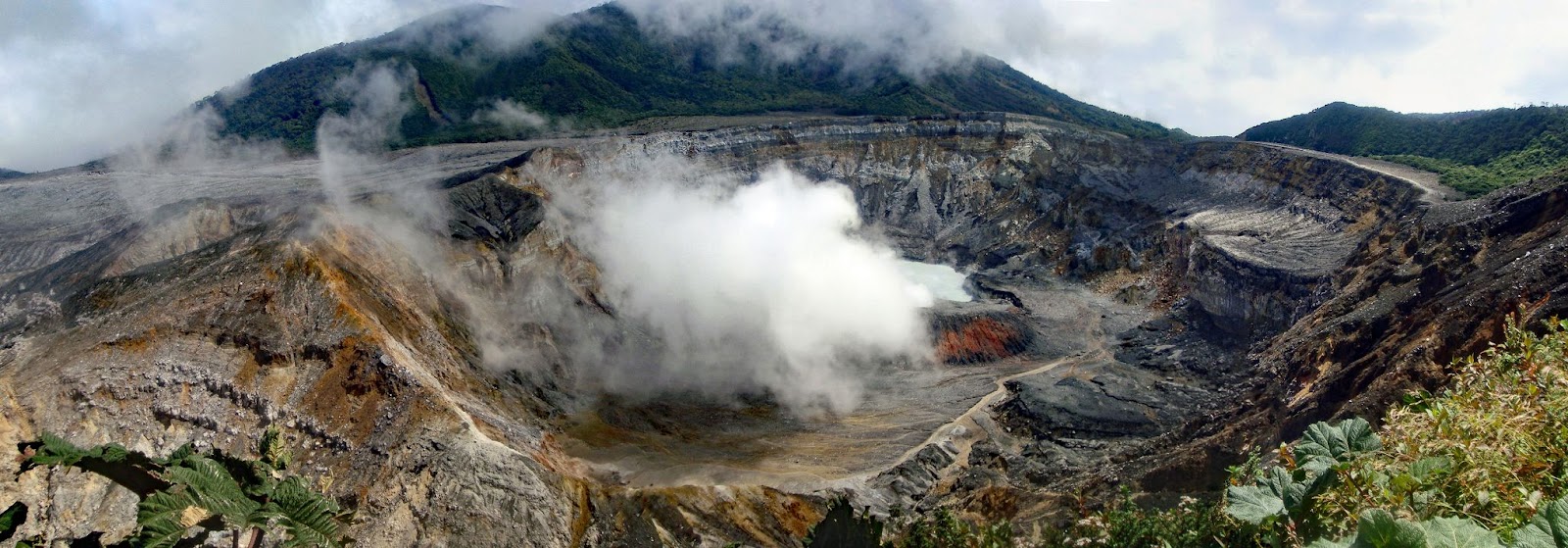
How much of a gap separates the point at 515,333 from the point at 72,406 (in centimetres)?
1721

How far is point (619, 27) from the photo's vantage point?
5207 inches

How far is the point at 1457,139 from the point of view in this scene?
67625 millimetres

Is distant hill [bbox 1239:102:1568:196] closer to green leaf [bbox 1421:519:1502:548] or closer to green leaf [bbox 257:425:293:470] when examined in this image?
green leaf [bbox 1421:519:1502:548]

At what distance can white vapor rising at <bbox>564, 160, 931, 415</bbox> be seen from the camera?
132 feet

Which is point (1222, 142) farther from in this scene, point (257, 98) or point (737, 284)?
point (257, 98)

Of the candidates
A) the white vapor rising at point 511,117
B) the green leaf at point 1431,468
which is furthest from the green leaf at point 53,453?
the white vapor rising at point 511,117

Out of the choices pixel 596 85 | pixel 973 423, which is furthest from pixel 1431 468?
pixel 596 85

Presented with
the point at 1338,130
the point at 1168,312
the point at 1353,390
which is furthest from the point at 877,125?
the point at 1353,390

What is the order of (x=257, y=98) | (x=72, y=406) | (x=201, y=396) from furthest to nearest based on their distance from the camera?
1. (x=257, y=98)
2. (x=201, y=396)
3. (x=72, y=406)

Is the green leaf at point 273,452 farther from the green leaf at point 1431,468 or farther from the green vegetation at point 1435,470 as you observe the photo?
the green leaf at point 1431,468

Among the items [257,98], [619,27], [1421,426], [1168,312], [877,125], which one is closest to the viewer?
[1421,426]

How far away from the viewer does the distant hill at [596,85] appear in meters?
91.6

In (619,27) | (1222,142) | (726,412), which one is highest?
(619,27)

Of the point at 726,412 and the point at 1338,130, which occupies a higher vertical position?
the point at 1338,130
